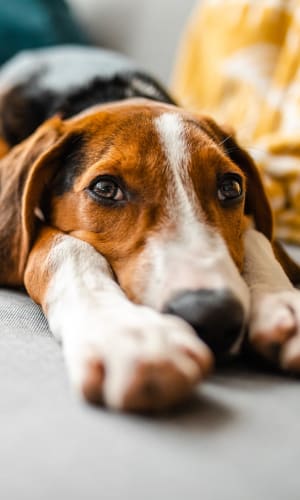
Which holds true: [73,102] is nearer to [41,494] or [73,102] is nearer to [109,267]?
[109,267]

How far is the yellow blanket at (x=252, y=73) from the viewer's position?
125 inches

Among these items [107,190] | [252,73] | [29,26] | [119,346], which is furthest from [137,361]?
[29,26]

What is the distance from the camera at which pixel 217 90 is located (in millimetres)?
3908

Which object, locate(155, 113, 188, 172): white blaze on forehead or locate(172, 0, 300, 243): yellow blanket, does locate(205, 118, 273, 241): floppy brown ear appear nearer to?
locate(155, 113, 188, 172): white blaze on forehead

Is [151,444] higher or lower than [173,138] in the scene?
lower

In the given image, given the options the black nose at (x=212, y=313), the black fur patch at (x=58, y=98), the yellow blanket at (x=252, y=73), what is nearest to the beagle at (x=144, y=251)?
the black nose at (x=212, y=313)

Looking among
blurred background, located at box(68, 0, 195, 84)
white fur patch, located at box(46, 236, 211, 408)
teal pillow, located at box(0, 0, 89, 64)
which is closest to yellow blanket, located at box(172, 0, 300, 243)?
blurred background, located at box(68, 0, 195, 84)

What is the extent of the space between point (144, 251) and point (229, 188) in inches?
17.3

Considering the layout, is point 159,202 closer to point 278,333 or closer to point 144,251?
point 144,251

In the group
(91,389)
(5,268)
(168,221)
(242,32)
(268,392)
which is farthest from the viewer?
(242,32)

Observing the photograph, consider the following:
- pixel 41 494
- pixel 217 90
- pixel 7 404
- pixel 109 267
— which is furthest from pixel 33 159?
pixel 217 90

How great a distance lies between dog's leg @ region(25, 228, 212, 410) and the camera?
1.23 meters

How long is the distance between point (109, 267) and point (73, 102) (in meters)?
1.42

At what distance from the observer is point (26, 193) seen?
2.09 metres
